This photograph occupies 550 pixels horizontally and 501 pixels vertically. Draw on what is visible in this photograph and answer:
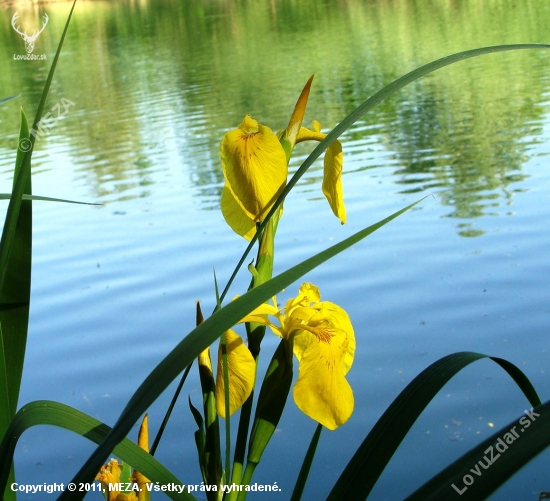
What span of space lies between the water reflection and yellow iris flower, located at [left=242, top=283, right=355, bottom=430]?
13.8 feet

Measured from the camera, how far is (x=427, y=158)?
665 centimetres

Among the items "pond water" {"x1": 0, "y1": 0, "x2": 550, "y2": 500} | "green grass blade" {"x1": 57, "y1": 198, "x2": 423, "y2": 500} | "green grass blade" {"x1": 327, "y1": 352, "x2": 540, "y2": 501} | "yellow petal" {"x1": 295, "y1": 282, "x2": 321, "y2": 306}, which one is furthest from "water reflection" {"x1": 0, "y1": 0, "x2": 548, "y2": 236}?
"green grass blade" {"x1": 57, "y1": 198, "x2": 423, "y2": 500}

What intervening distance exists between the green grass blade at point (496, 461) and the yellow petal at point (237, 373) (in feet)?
0.76

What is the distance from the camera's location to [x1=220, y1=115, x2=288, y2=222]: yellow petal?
0.55 metres

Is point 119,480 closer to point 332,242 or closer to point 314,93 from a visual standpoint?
point 332,242

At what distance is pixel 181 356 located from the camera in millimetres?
401

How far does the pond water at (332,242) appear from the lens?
2713mm

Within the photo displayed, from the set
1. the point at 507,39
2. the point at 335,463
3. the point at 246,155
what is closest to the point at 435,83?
the point at 507,39

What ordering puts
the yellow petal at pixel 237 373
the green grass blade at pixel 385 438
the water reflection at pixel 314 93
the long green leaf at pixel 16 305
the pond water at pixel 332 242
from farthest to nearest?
the water reflection at pixel 314 93
the pond water at pixel 332 242
the long green leaf at pixel 16 305
the yellow petal at pixel 237 373
the green grass blade at pixel 385 438

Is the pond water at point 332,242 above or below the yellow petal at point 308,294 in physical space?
below

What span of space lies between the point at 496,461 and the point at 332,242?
13.8 ft

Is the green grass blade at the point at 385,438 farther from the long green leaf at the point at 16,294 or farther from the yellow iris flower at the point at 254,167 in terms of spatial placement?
the long green leaf at the point at 16,294

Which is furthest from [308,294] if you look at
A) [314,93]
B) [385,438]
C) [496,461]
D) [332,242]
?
[314,93]

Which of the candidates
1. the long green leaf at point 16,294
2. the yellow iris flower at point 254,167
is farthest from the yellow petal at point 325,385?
the long green leaf at point 16,294
